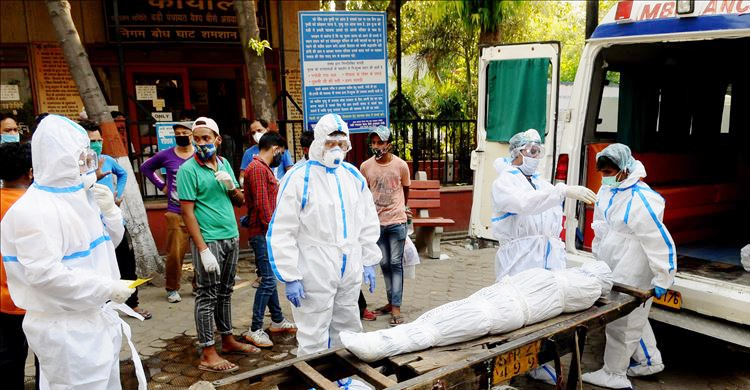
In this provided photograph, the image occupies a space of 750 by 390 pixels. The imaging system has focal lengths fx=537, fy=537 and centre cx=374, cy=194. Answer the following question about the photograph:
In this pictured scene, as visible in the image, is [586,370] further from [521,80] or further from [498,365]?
[521,80]

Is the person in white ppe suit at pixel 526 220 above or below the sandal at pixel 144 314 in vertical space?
above

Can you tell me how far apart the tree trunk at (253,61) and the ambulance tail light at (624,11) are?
12.8ft

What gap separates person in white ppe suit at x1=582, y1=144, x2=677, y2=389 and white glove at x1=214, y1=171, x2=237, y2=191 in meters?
2.46

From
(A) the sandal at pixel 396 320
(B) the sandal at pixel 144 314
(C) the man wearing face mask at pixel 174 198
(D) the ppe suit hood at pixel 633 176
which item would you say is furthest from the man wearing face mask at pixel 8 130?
(D) the ppe suit hood at pixel 633 176

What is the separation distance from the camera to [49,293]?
7.29ft

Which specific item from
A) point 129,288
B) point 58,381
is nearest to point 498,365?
point 129,288

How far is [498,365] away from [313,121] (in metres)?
4.65

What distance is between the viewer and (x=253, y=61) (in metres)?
6.33

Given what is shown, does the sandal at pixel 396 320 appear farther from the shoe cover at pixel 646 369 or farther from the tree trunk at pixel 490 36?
the tree trunk at pixel 490 36

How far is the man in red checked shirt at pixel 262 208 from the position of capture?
4.13m

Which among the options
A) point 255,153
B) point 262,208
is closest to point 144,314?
point 262,208

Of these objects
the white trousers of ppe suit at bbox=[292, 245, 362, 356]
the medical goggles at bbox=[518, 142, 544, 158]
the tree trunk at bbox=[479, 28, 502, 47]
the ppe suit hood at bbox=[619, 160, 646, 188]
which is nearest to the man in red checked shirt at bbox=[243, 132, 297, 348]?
the white trousers of ppe suit at bbox=[292, 245, 362, 356]

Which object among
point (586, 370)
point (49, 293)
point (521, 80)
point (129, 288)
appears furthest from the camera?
point (521, 80)

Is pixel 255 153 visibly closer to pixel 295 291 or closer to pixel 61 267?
pixel 295 291
